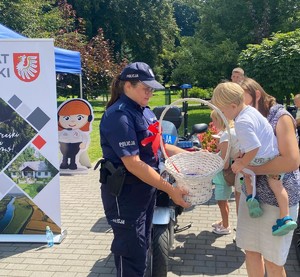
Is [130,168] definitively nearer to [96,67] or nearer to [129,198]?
[129,198]

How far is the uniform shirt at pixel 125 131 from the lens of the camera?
236 centimetres

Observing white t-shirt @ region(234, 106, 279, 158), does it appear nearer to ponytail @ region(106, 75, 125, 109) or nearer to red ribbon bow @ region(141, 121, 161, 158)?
red ribbon bow @ region(141, 121, 161, 158)

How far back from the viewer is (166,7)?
3241cm

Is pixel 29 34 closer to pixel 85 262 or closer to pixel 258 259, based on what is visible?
pixel 85 262

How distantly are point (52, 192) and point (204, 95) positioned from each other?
2302cm

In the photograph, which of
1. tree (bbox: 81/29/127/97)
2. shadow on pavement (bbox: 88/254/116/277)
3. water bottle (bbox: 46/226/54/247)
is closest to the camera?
shadow on pavement (bbox: 88/254/116/277)

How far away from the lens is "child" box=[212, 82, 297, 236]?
2324 millimetres

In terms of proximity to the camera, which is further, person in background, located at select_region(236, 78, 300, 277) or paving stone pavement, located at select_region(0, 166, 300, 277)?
paving stone pavement, located at select_region(0, 166, 300, 277)

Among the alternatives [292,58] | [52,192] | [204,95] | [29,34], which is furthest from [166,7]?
[52,192]

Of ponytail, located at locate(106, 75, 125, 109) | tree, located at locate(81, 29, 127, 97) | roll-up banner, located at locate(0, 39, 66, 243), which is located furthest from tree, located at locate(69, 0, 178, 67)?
ponytail, located at locate(106, 75, 125, 109)

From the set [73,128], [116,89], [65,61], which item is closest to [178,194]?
[116,89]

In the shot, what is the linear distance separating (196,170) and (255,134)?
58 centimetres

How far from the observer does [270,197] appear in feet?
Result: 8.35

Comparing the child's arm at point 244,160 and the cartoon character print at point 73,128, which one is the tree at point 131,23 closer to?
the cartoon character print at point 73,128
